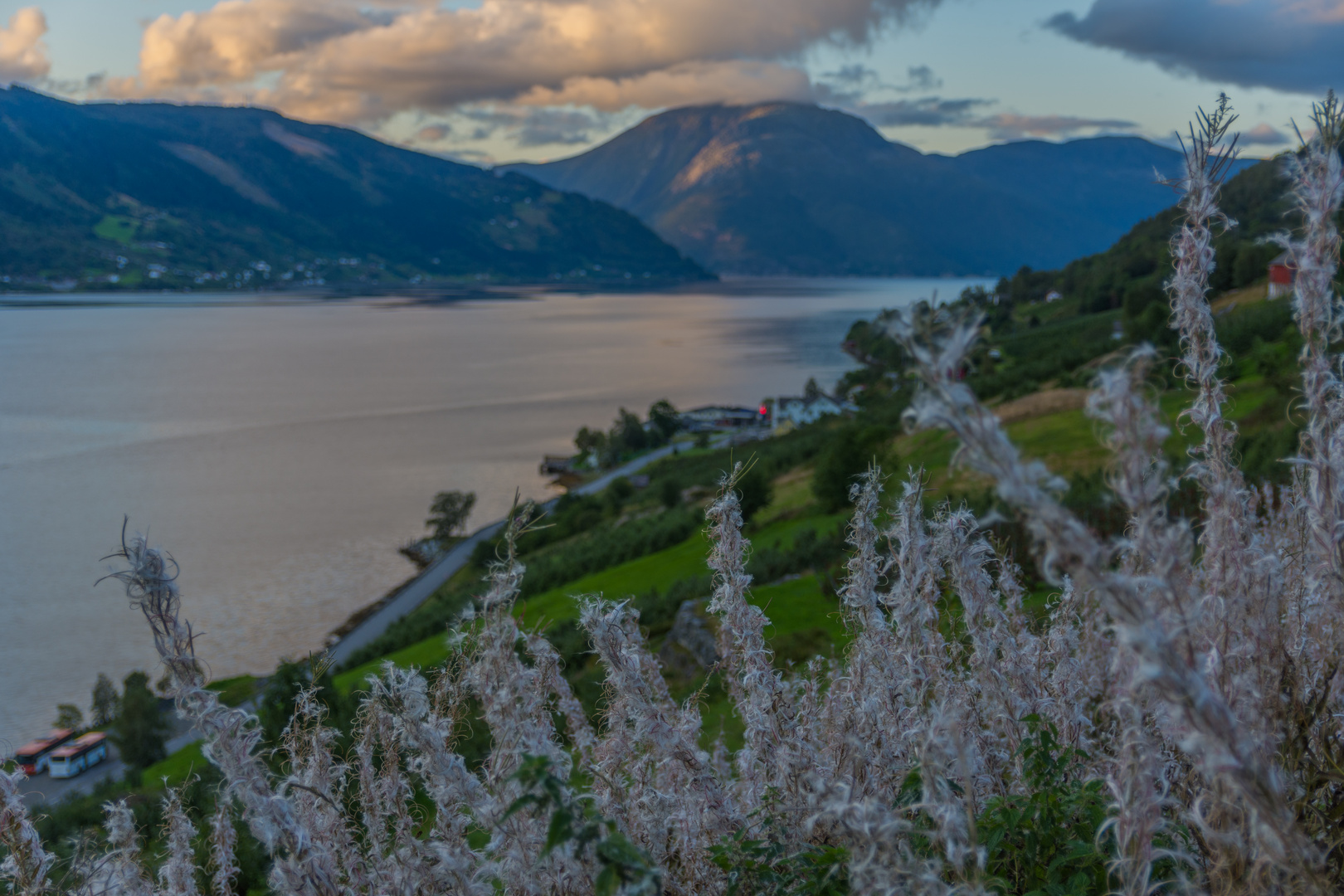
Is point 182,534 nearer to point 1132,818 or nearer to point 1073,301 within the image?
point 1132,818

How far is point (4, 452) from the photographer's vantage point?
5381cm

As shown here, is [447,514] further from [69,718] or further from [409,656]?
[409,656]

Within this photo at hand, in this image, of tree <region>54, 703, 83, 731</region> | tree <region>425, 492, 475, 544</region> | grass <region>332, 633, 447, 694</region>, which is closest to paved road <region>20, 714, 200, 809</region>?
tree <region>54, 703, 83, 731</region>

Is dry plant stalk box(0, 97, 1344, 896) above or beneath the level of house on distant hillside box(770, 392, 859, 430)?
above

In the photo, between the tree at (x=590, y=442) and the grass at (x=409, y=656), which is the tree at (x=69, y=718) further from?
the tree at (x=590, y=442)

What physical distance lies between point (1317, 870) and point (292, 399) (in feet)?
262

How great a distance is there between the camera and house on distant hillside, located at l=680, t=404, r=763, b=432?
66750mm

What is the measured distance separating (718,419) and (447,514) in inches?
1215

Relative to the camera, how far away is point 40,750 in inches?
835

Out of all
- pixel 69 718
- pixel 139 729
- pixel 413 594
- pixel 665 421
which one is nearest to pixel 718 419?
pixel 665 421

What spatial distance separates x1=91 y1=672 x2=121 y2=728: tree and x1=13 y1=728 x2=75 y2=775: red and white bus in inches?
30.9

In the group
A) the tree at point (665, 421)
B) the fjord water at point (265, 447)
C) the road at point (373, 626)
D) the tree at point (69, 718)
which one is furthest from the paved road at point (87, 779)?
the tree at point (665, 421)

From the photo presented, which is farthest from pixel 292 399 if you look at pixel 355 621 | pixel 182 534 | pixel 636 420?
pixel 355 621

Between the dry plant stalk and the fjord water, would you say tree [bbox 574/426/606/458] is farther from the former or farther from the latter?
the dry plant stalk
